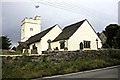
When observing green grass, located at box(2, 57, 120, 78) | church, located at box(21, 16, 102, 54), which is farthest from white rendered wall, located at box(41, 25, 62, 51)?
green grass, located at box(2, 57, 120, 78)

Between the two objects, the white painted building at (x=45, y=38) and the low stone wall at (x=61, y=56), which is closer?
the low stone wall at (x=61, y=56)

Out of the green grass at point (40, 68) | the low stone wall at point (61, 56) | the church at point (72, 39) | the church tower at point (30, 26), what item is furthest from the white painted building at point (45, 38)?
the green grass at point (40, 68)

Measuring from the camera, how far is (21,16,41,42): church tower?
61.9 meters

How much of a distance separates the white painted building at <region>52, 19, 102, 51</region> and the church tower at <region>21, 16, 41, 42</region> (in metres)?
17.9

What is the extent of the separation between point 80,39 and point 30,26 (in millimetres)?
22785

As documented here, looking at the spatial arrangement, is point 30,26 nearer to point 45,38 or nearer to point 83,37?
point 45,38

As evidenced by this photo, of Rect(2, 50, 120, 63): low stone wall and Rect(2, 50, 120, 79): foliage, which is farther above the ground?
Rect(2, 50, 120, 63): low stone wall

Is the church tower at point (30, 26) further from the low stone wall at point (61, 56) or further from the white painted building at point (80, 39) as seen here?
the low stone wall at point (61, 56)

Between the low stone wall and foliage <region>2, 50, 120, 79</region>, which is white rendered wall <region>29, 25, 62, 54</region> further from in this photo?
foliage <region>2, 50, 120, 79</region>

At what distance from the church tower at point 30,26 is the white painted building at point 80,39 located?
1790cm

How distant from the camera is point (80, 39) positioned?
4272cm

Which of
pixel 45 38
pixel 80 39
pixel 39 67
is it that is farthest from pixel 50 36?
pixel 39 67

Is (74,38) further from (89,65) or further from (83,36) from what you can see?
(89,65)

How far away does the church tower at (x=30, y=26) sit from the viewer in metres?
61.9
